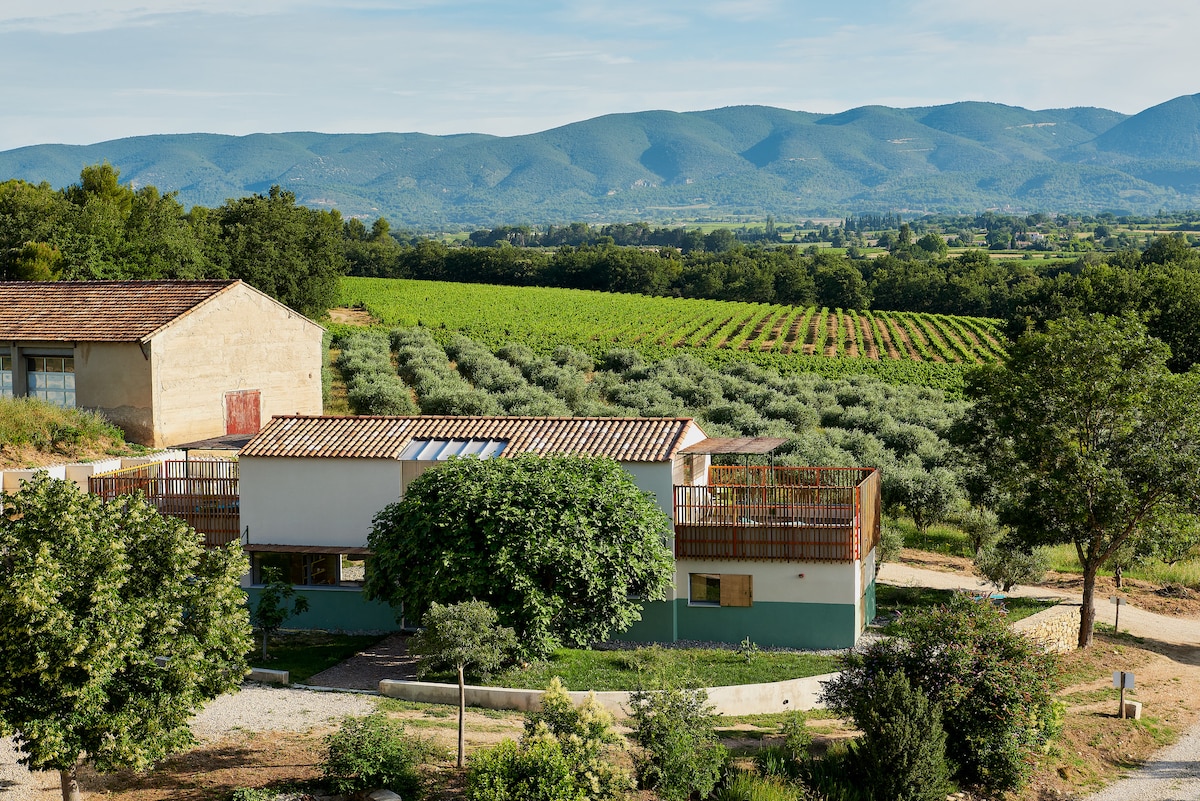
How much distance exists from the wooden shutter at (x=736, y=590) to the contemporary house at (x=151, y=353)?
20.7 meters

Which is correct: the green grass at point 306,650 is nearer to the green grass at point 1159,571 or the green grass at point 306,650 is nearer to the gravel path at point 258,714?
the gravel path at point 258,714

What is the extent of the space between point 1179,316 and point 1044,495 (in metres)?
49.5

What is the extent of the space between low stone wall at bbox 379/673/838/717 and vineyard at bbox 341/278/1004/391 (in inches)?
2102

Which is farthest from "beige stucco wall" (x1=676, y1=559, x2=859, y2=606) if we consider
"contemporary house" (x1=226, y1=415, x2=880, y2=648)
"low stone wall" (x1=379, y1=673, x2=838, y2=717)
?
"low stone wall" (x1=379, y1=673, x2=838, y2=717)

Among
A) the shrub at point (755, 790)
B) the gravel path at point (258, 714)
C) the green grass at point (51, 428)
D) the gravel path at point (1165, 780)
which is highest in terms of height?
the green grass at point (51, 428)

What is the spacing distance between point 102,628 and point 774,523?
14.1 meters

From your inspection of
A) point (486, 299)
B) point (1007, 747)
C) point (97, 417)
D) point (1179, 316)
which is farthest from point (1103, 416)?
point (486, 299)

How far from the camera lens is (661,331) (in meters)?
92.2

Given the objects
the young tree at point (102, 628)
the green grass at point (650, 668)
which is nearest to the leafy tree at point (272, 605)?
the green grass at point (650, 668)

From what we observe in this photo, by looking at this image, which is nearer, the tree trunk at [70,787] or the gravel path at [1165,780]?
the tree trunk at [70,787]

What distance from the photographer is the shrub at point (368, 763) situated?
47.5 feet

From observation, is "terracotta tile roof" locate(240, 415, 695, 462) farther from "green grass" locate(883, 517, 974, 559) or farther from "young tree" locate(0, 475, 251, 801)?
"green grass" locate(883, 517, 974, 559)

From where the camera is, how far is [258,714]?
17.7 m

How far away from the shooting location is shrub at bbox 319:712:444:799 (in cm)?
1448
